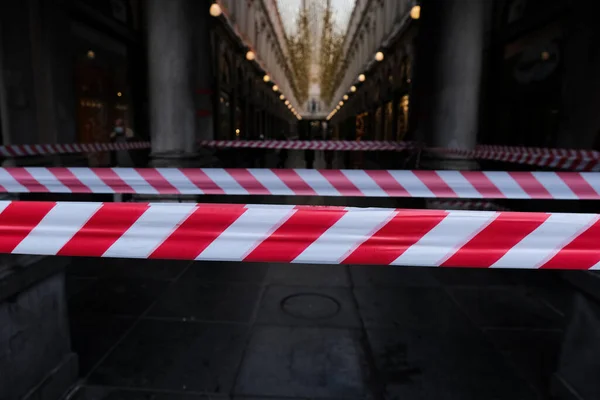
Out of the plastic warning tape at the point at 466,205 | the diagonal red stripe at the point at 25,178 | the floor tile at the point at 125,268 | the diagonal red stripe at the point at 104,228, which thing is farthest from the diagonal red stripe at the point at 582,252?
the plastic warning tape at the point at 466,205

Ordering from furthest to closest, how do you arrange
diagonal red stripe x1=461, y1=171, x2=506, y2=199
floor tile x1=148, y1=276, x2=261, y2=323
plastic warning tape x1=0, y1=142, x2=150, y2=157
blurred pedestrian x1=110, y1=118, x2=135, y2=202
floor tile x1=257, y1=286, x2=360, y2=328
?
1. blurred pedestrian x1=110, y1=118, x2=135, y2=202
2. plastic warning tape x1=0, y1=142, x2=150, y2=157
3. floor tile x1=148, y1=276, x2=261, y2=323
4. floor tile x1=257, y1=286, x2=360, y2=328
5. diagonal red stripe x1=461, y1=171, x2=506, y2=199

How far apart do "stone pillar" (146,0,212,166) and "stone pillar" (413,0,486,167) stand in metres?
5.11

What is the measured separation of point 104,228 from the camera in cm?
179

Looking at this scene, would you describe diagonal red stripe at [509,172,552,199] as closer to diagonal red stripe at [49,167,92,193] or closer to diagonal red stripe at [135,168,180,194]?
diagonal red stripe at [135,168,180,194]

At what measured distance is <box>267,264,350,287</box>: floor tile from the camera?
492cm

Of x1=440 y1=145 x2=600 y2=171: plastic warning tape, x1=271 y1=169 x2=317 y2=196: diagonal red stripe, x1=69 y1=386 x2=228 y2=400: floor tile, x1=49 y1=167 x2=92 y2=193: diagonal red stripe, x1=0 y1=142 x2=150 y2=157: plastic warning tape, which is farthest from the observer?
x1=0 y1=142 x2=150 y2=157: plastic warning tape

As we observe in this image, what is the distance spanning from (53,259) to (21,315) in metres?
0.37

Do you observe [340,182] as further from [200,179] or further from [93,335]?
[93,335]

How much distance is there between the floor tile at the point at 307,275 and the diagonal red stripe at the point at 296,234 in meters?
3.16

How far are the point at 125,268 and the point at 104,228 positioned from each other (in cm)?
389

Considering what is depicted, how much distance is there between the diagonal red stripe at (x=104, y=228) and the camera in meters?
1.77

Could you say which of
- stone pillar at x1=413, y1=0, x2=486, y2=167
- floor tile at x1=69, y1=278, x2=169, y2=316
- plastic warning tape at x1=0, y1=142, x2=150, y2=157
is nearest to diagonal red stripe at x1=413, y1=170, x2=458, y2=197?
floor tile at x1=69, y1=278, x2=169, y2=316

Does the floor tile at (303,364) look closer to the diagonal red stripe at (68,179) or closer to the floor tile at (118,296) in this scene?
the floor tile at (118,296)

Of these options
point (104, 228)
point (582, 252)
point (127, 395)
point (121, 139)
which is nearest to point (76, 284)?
point (127, 395)
